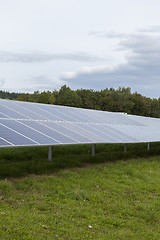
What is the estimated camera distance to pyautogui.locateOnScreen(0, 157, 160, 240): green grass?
28.0 feet

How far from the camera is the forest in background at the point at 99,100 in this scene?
80.7 m

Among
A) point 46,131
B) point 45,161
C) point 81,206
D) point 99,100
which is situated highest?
point 99,100

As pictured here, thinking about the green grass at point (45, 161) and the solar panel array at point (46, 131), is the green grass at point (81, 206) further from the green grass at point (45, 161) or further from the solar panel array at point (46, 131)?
the solar panel array at point (46, 131)

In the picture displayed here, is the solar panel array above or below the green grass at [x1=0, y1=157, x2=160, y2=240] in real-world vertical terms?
above

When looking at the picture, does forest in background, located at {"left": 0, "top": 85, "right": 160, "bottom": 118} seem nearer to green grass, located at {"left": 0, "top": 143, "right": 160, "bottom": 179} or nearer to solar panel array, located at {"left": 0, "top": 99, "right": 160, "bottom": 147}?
green grass, located at {"left": 0, "top": 143, "right": 160, "bottom": 179}

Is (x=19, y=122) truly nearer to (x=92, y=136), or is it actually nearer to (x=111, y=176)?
(x=92, y=136)

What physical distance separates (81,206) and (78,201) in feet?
1.52

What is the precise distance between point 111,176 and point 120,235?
6.67 metres

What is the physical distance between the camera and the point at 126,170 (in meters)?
16.7

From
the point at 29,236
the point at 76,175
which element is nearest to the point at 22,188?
the point at 76,175

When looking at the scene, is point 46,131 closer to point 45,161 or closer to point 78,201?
point 45,161

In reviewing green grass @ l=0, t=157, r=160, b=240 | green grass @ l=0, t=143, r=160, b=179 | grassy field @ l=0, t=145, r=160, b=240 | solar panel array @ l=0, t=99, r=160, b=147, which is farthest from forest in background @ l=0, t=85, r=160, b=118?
green grass @ l=0, t=157, r=160, b=240

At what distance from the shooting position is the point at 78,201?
1116 cm

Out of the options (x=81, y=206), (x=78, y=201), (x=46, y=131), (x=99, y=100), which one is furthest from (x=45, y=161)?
(x=99, y=100)
